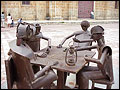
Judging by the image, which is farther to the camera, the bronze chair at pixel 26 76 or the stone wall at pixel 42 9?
the stone wall at pixel 42 9

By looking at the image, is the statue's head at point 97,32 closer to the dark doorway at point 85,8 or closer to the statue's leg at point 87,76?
the statue's leg at point 87,76

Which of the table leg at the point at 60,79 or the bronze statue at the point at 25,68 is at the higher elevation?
the bronze statue at the point at 25,68

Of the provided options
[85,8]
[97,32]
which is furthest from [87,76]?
[85,8]

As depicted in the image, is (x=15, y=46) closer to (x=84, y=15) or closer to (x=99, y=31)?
(x=99, y=31)

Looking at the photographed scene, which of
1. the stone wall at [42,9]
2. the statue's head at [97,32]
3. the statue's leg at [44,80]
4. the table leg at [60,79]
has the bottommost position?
the table leg at [60,79]

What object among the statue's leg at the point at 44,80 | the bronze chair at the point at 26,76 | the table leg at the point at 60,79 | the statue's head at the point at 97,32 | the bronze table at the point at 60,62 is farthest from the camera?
the table leg at the point at 60,79

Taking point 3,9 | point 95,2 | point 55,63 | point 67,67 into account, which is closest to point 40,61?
point 55,63

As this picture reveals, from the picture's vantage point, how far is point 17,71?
9.18 feet

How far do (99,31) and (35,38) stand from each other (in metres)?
1.39

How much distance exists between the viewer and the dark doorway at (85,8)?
2312 centimetres

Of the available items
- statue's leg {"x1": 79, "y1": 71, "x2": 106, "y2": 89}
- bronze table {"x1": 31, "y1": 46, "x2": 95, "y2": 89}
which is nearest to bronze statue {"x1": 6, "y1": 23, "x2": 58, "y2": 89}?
bronze table {"x1": 31, "y1": 46, "x2": 95, "y2": 89}

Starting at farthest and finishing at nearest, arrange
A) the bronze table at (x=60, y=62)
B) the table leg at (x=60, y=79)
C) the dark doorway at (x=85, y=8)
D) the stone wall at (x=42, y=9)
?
the dark doorway at (x=85, y=8) < the stone wall at (x=42, y=9) < the table leg at (x=60, y=79) < the bronze table at (x=60, y=62)

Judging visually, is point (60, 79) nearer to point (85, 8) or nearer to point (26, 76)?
point (26, 76)

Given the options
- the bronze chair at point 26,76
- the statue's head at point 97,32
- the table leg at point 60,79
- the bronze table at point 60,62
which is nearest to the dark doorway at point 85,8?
the bronze table at point 60,62
